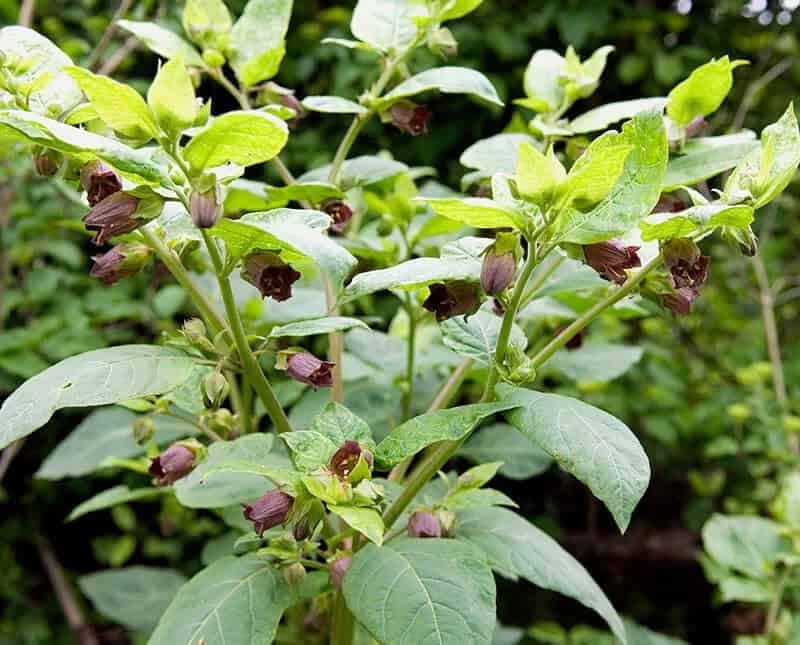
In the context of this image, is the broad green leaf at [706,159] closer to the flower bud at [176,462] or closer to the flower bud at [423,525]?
the flower bud at [423,525]

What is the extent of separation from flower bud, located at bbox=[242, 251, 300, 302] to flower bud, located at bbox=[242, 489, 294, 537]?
0.44ft

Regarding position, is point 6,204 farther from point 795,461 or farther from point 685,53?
point 685,53

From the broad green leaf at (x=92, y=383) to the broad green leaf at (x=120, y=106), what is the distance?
0.46 feet

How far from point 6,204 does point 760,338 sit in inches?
68.8

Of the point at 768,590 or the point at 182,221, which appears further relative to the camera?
the point at 768,590

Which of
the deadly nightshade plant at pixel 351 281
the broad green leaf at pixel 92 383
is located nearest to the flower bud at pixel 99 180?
the deadly nightshade plant at pixel 351 281

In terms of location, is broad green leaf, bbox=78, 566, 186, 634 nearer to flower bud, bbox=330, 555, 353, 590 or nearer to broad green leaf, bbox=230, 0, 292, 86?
flower bud, bbox=330, 555, 353, 590

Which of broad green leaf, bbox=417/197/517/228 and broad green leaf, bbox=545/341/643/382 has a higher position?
broad green leaf, bbox=417/197/517/228

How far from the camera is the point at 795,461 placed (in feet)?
4.99

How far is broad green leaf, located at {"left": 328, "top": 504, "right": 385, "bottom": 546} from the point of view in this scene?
0.52 m

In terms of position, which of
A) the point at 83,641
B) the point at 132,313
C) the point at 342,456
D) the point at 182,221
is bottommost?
the point at 83,641

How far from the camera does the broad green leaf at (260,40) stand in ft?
2.48

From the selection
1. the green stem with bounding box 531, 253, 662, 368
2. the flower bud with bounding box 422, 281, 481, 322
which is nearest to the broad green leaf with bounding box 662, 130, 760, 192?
the green stem with bounding box 531, 253, 662, 368

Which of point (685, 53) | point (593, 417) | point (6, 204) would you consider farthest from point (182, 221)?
point (685, 53)
